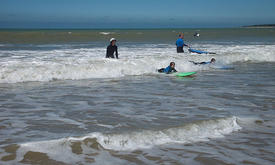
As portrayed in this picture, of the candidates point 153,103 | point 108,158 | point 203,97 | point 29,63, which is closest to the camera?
point 108,158

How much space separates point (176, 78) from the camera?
12633mm

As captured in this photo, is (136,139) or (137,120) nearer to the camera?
(136,139)

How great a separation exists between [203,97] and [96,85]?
158 inches

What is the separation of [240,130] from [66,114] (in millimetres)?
3605

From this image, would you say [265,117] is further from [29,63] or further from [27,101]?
[29,63]

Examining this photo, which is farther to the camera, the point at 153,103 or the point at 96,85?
the point at 96,85

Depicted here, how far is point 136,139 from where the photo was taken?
5.33 meters

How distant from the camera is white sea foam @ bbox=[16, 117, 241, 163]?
4.74 m

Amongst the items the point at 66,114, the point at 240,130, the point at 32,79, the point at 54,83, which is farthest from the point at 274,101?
the point at 32,79

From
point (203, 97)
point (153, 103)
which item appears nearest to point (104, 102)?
point (153, 103)

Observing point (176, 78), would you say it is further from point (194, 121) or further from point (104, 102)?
point (194, 121)

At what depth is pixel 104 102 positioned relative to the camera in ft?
26.8

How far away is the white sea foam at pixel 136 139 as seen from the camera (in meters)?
4.74

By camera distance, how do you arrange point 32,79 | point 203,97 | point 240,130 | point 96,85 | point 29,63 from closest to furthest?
point 240,130 < point 203,97 < point 96,85 < point 32,79 < point 29,63
